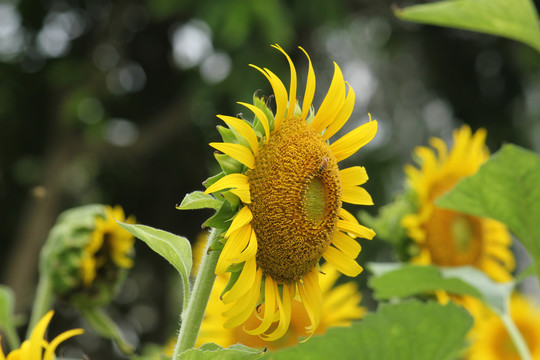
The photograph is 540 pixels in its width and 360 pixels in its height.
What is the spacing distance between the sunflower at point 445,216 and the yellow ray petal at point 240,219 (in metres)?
0.66

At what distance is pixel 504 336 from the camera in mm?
1607

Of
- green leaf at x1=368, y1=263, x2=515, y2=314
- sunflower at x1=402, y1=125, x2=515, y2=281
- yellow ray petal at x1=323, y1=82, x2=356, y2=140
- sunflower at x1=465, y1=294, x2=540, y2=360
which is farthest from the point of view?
sunflower at x1=465, y1=294, x2=540, y2=360

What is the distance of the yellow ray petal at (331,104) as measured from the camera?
0.45 metres

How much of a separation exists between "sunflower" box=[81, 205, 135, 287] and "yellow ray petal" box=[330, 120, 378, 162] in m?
0.53

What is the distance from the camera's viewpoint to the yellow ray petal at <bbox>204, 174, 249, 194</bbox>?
1.26 ft

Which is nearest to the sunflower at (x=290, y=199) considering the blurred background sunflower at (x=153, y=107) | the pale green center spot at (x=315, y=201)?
Answer: the pale green center spot at (x=315, y=201)

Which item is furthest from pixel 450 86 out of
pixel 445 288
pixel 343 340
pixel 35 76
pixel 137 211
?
pixel 343 340

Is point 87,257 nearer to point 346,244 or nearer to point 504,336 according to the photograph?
point 346,244

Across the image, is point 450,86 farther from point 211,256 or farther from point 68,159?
point 211,256

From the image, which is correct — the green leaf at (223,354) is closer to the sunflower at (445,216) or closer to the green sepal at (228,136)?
the green sepal at (228,136)

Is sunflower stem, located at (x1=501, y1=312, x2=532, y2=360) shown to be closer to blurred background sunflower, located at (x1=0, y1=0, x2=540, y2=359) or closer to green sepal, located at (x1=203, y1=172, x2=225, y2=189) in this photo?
green sepal, located at (x1=203, y1=172, x2=225, y2=189)

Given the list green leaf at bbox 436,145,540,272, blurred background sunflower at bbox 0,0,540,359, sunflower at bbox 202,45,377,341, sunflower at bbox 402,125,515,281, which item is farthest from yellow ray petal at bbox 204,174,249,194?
blurred background sunflower at bbox 0,0,540,359

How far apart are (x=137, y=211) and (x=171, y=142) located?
34.8 inches

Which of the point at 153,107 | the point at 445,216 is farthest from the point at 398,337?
the point at 153,107
